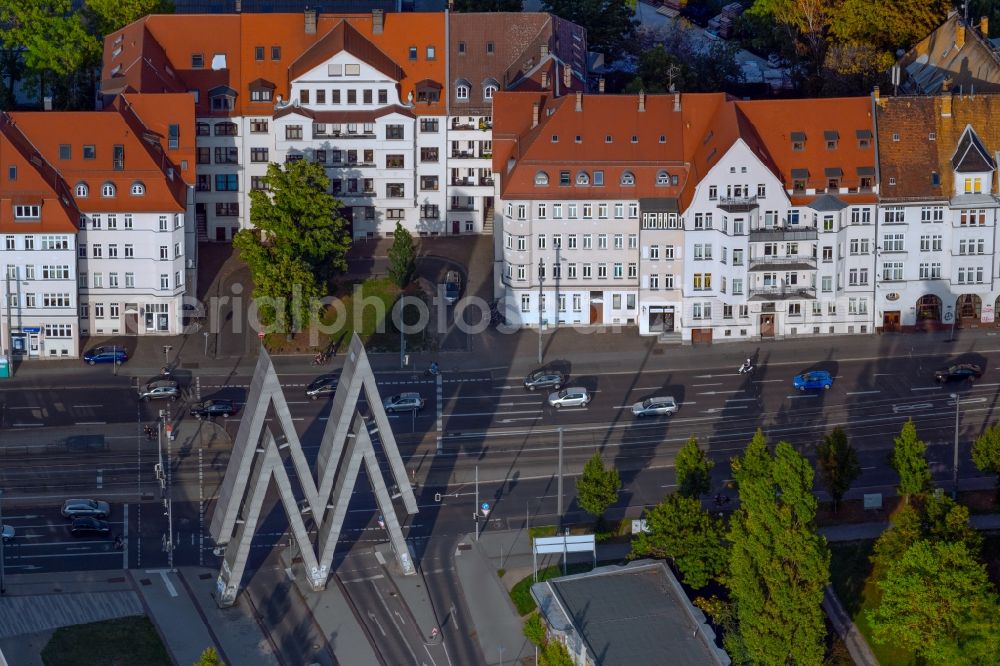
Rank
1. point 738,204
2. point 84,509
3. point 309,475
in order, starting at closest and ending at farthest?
point 309,475 → point 84,509 → point 738,204

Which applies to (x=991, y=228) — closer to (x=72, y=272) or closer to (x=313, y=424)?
(x=313, y=424)

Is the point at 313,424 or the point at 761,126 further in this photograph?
the point at 761,126

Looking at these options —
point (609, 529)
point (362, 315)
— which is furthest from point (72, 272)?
point (609, 529)

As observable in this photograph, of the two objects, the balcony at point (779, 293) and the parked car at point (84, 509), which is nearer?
the parked car at point (84, 509)

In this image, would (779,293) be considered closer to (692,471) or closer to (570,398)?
(570,398)

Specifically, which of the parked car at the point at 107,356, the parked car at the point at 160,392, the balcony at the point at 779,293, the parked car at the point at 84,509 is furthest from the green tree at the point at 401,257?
the parked car at the point at 84,509

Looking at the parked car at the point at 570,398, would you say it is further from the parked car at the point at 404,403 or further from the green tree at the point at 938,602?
the green tree at the point at 938,602

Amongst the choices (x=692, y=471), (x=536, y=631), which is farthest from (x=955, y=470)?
(x=536, y=631)
